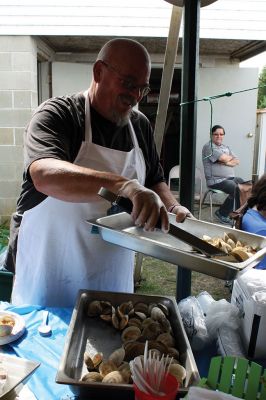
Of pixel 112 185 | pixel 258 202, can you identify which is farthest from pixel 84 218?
pixel 258 202

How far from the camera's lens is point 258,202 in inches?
83.4

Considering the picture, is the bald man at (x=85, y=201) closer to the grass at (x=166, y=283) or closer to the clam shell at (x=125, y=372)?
the clam shell at (x=125, y=372)

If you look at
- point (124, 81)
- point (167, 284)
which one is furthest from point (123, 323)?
point (167, 284)

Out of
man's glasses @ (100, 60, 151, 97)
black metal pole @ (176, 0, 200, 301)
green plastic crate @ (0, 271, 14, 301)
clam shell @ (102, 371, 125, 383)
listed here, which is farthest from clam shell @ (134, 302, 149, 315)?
green plastic crate @ (0, 271, 14, 301)

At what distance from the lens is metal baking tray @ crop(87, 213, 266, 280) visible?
89cm

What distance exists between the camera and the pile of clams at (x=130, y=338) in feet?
2.64

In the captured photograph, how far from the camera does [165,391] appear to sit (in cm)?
67

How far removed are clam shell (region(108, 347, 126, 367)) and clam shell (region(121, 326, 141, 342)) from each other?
2.8 inches

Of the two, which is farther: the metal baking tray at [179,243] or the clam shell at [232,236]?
the clam shell at [232,236]

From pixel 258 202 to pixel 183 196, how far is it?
572 millimetres

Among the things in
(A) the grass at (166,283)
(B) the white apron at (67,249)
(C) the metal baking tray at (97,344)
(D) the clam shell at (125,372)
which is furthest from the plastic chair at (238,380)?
(A) the grass at (166,283)

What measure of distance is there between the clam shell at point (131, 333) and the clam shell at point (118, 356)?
2.8 inches

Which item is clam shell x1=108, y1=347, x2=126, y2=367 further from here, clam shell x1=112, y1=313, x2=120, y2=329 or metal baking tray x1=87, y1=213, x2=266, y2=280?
metal baking tray x1=87, y1=213, x2=266, y2=280

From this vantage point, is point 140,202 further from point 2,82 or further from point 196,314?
point 2,82
